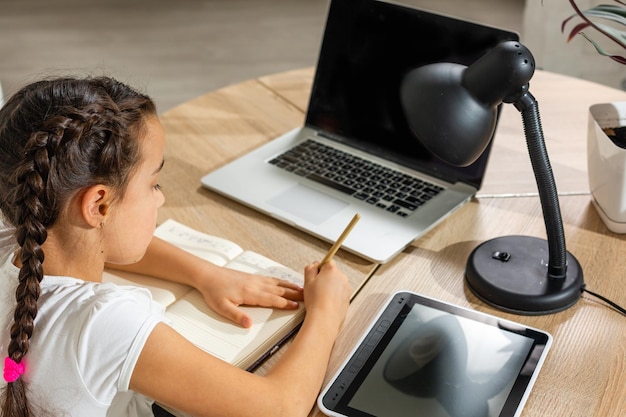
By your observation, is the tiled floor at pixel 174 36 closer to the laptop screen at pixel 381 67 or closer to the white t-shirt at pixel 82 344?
→ the laptop screen at pixel 381 67

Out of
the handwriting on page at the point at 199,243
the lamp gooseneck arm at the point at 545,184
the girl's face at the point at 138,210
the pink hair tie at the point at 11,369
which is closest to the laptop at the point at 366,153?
the handwriting on page at the point at 199,243

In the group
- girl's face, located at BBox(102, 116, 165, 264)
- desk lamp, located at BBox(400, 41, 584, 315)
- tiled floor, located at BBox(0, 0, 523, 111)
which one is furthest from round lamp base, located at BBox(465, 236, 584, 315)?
tiled floor, located at BBox(0, 0, 523, 111)

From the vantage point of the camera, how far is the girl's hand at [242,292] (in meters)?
1.03

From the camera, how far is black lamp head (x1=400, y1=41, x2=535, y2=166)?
908 millimetres

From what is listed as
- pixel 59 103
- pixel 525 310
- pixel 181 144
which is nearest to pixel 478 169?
pixel 525 310

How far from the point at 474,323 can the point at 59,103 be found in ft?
1.89

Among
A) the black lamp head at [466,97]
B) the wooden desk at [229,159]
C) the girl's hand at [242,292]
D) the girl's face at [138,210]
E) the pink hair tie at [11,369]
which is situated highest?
the black lamp head at [466,97]

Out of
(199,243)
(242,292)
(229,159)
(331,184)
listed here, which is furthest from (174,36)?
(242,292)

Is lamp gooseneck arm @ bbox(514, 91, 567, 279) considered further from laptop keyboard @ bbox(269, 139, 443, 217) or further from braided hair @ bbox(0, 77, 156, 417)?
braided hair @ bbox(0, 77, 156, 417)

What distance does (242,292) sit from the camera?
1048mm

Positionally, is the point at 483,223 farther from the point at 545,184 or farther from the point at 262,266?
the point at 262,266

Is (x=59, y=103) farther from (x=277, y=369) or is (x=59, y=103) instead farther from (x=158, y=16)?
(x=158, y=16)

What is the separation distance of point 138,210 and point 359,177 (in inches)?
19.5

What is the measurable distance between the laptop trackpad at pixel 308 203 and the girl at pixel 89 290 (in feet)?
1.08
